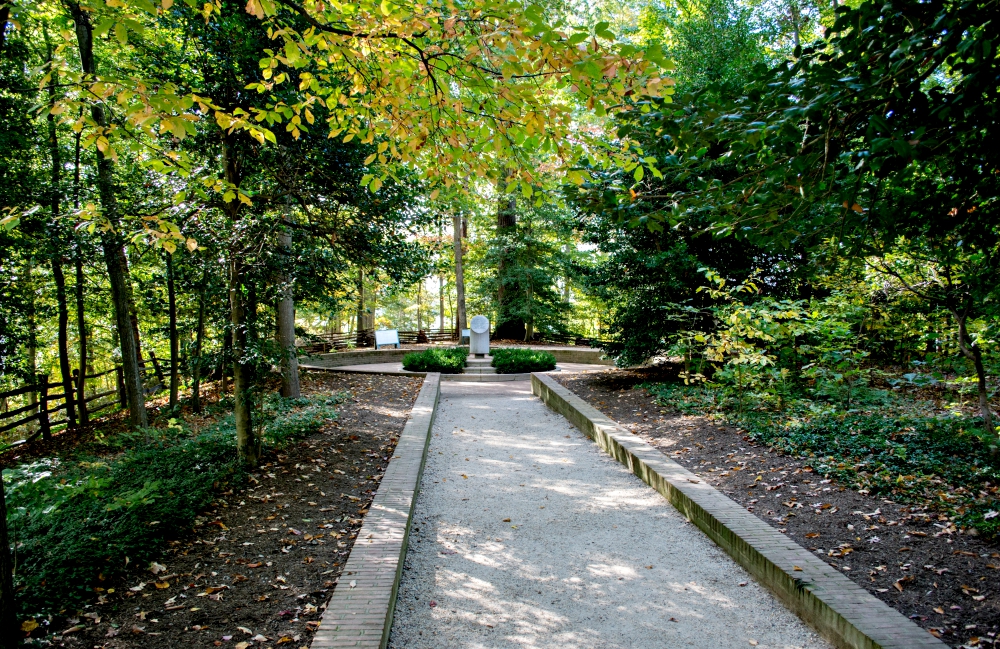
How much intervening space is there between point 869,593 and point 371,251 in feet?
18.1

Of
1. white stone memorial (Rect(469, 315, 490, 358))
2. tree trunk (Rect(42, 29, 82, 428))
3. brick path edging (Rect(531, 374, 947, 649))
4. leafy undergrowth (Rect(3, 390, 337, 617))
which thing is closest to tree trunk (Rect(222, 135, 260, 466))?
leafy undergrowth (Rect(3, 390, 337, 617))

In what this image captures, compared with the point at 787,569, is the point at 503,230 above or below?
above

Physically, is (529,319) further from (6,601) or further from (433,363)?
(6,601)

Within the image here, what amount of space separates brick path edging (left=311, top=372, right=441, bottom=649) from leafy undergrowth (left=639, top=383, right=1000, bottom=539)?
3877 millimetres

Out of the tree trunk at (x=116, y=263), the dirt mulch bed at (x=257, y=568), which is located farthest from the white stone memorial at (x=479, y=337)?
the dirt mulch bed at (x=257, y=568)

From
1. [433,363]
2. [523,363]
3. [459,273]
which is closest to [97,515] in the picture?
[433,363]

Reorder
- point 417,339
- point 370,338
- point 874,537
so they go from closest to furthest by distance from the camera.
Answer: point 874,537
point 370,338
point 417,339

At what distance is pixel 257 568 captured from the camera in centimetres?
373

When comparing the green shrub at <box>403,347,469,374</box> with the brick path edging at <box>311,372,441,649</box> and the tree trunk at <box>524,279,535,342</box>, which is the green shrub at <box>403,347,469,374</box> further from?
the brick path edging at <box>311,372,441,649</box>

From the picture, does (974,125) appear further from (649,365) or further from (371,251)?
(649,365)

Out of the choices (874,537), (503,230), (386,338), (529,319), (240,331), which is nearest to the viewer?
(874,537)

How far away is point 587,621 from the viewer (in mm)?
3373

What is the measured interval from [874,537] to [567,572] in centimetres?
218

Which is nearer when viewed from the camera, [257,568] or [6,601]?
[6,601]
